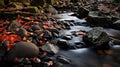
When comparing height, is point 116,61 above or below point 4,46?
below

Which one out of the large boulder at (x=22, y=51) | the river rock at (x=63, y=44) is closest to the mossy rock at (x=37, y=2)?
the river rock at (x=63, y=44)

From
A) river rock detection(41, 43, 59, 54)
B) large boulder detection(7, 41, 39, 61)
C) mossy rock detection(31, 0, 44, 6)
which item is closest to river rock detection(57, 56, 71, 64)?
river rock detection(41, 43, 59, 54)

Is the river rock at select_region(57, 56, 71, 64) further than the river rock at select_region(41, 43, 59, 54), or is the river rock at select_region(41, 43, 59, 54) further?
the river rock at select_region(41, 43, 59, 54)

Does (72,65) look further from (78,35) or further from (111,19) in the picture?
(111,19)

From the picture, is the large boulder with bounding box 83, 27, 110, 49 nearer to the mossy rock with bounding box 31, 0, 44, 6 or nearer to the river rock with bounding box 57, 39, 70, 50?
the river rock with bounding box 57, 39, 70, 50

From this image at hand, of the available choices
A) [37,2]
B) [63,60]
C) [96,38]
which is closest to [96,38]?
[96,38]

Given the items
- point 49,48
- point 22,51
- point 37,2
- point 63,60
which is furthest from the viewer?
point 37,2

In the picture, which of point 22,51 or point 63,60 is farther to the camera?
point 63,60

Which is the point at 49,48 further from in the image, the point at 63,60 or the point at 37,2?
the point at 37,2

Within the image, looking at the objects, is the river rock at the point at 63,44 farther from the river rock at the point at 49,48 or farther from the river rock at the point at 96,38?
the river rock at the point at 96,38

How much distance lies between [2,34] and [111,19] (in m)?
7.60

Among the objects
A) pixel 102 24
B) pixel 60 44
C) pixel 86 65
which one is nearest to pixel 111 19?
pixel 102 24

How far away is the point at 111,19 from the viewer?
12.3 metres

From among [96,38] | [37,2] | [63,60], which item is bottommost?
[63,60]
